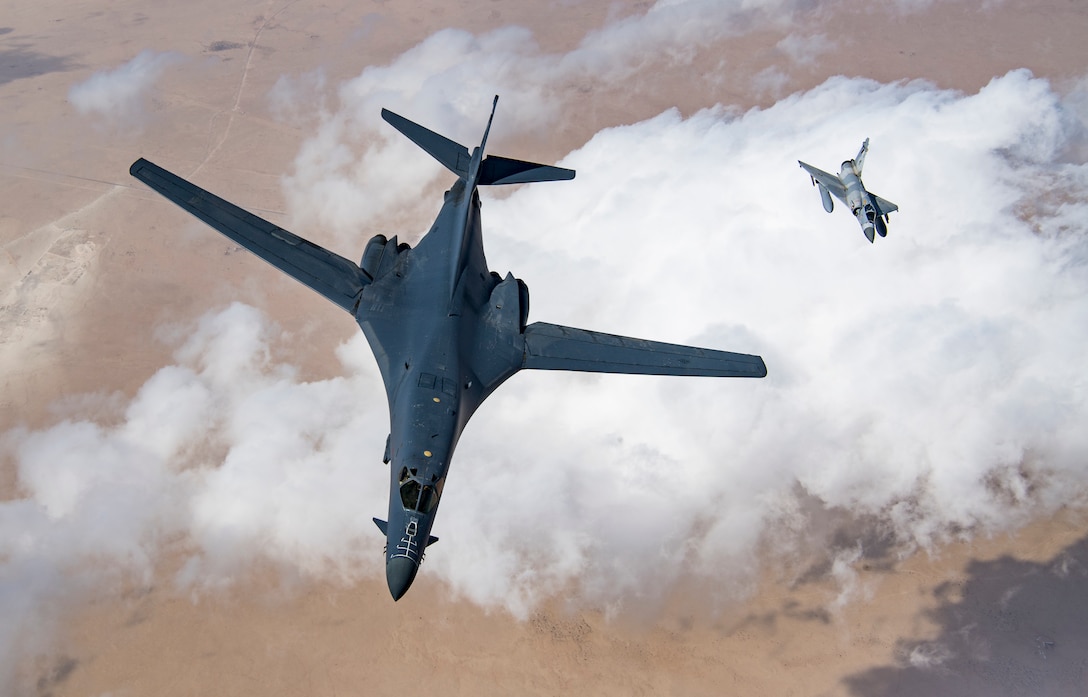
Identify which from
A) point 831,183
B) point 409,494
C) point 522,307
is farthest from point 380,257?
point 831,183

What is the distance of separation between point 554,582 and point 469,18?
8893 centimetres

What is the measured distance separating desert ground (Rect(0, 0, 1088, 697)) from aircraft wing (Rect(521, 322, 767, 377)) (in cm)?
1840

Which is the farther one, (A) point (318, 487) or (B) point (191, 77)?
(B) point (191, 77)

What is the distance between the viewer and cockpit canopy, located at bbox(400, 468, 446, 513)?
85.9ft

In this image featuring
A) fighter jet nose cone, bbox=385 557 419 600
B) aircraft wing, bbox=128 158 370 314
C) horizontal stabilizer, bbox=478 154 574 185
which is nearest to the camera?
fighter jet nose cone, bbox=385 557 419 600

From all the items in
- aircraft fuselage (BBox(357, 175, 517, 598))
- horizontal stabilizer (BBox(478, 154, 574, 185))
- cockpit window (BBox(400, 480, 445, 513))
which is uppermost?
horizontal stabilizer (BBox(478, 154, 574, 185))

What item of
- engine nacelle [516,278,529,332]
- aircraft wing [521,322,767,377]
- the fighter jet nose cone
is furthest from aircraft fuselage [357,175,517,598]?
aircraft wing [521,322,767,377]

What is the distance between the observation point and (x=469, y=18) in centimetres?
10650

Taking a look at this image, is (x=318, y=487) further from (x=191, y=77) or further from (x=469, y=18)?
(x=469, y=18)

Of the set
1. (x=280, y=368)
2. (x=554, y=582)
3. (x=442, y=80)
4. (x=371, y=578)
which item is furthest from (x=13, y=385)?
(x=442, y=80)

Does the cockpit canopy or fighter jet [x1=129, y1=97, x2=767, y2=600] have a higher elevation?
fighter jet [x1=129, y1=97, x2=767, y2=600]

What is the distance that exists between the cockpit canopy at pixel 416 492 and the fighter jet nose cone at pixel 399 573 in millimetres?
1937

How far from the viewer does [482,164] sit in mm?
39938

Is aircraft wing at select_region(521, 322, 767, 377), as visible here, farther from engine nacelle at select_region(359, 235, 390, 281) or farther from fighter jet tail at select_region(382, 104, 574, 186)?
fighter jet tail at select_region(382, 104, 574, 186)
